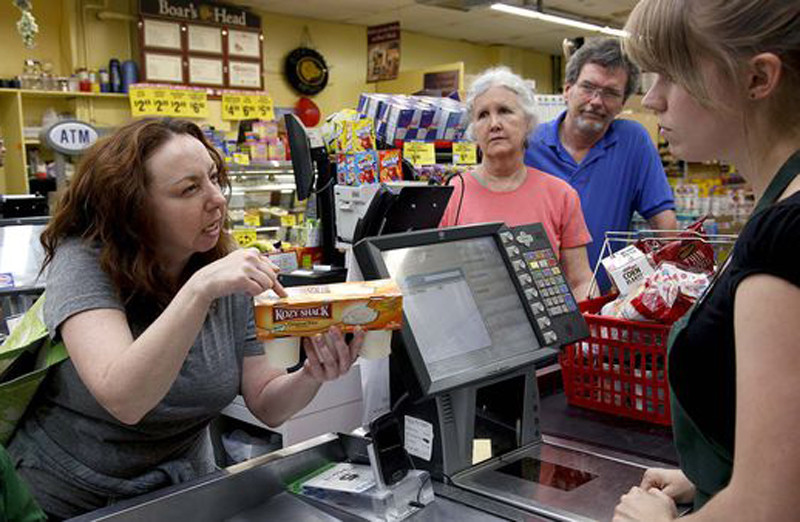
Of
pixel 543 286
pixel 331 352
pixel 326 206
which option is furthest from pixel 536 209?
pixel 331 352

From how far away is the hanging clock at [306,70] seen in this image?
952 centimetres

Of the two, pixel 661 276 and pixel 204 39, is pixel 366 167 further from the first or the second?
pixel 204 39

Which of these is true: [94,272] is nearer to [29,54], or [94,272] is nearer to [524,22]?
[29,54]

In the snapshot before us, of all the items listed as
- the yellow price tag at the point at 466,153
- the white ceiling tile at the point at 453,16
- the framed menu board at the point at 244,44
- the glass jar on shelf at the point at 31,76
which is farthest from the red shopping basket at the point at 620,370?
the framed menu board at the point at 244,44

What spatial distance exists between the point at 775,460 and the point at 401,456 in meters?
0.67

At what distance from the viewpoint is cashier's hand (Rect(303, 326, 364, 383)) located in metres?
1.26

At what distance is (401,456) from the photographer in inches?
49.3

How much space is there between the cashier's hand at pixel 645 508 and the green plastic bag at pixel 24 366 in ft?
3.49

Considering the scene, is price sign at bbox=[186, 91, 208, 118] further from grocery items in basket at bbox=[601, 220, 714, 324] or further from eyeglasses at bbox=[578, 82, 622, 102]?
grocery items in basket at bbox=[601, 220, 714, 324]

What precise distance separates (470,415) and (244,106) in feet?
22.4

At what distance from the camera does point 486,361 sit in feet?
4.28

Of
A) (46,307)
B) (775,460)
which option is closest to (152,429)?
(46,307)

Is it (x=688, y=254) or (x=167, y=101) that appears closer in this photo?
(x=688, y=254)

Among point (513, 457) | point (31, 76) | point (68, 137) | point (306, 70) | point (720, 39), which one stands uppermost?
point (306, 70)
